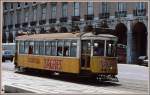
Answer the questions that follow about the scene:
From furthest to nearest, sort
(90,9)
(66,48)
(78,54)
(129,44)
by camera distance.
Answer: (90,9), (129,44), (66,48), (78,54)

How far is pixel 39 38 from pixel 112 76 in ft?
15.6

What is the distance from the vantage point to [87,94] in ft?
43.2

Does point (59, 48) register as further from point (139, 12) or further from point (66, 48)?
point (139, 12)

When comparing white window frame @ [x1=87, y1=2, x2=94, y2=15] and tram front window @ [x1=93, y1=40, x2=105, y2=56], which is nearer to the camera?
tram front window @ [x1=93, y1=40, x2=105, y2=56]

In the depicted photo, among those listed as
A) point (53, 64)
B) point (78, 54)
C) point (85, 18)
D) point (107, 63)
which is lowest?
point (53, 64)

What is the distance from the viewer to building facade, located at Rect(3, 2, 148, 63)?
3409 centimetres

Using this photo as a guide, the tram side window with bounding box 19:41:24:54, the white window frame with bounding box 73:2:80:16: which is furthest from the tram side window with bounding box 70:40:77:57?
the white window frame with bounding box 73:2:80:16

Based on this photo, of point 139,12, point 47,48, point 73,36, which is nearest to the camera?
point 73,36

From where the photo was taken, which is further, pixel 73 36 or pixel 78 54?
pixel 73 36

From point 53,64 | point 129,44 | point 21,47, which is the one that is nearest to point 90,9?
point 129,44

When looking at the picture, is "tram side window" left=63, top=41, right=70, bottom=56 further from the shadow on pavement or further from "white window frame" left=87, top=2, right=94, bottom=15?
"white window frame" left=87, top=2, right=94, bottom=15

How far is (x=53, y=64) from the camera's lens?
19.6 metres

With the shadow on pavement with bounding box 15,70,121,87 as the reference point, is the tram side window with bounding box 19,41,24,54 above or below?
above

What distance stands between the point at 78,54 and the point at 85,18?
70.9ft
